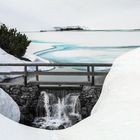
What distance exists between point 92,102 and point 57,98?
4.14ft

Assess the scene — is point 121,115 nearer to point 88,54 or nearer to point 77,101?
point 77,101

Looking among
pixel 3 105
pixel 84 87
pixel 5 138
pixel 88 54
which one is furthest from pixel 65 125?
pixel 88 54

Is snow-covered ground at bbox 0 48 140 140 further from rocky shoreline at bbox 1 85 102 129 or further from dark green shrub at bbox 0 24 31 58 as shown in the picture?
dark green shrub at bbox 0 24 31 58

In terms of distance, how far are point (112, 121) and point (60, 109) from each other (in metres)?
7.74

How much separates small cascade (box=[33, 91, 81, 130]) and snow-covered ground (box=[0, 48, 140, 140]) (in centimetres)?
528

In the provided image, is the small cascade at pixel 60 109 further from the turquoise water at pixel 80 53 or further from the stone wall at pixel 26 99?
the turquoise water at pixel 80 53

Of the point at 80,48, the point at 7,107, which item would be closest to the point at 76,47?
the point at 80,48

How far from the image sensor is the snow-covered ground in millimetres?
5188

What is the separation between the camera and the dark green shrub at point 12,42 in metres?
23.6

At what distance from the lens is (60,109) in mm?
13188

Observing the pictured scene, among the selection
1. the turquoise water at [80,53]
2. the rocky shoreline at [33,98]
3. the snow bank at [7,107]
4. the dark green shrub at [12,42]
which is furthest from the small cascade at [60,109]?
the dark green shrub at [12,42]

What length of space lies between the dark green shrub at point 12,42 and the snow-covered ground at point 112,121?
16.3 metres

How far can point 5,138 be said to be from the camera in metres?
5.82

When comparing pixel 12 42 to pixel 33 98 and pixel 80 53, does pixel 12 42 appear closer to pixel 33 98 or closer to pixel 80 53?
pixel 80 53
